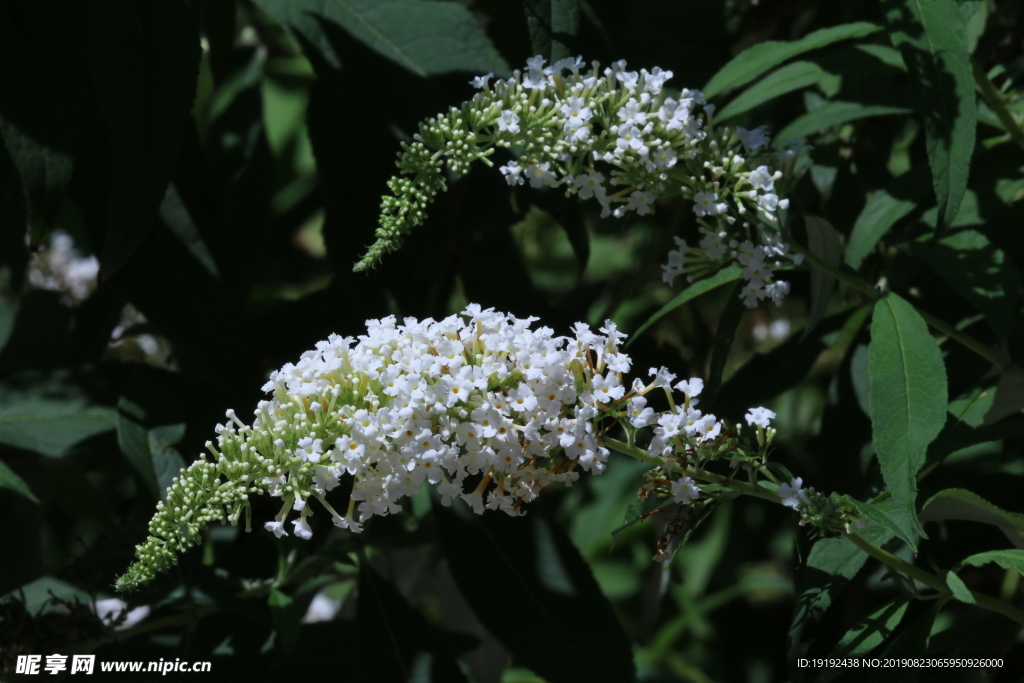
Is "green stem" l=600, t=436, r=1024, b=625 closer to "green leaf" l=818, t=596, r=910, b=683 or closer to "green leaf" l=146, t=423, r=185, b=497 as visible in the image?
"green leaf" l=818, t=596, r=910, b=683

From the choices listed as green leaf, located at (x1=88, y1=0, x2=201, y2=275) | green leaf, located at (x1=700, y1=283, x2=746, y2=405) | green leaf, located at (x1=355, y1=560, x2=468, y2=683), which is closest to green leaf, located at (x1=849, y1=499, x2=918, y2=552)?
green leaf, located at (x1=700, y1=283, x2=746, y2=405)

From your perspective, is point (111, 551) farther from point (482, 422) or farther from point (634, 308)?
point (634, 308)

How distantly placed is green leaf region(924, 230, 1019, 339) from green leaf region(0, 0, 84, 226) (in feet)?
4.40

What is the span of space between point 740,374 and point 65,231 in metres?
2.09

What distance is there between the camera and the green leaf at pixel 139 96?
128 centimetres

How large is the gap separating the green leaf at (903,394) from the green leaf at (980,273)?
103 mm

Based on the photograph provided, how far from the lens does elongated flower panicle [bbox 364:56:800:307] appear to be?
1.15 metres

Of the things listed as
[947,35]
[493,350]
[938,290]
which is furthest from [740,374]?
[493,350]

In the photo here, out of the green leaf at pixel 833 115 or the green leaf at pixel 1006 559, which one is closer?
the green leaf at pixel 1006 559

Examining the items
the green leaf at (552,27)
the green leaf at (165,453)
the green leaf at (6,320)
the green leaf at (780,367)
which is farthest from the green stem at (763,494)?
the green leaf at (6,320)

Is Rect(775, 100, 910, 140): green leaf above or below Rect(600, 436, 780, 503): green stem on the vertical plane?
above

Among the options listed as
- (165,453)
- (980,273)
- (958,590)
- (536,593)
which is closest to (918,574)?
(958,590)

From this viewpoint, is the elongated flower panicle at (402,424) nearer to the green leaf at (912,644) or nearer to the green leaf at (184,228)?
the green leaf at (912,644)

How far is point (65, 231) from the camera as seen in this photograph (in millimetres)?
2697
